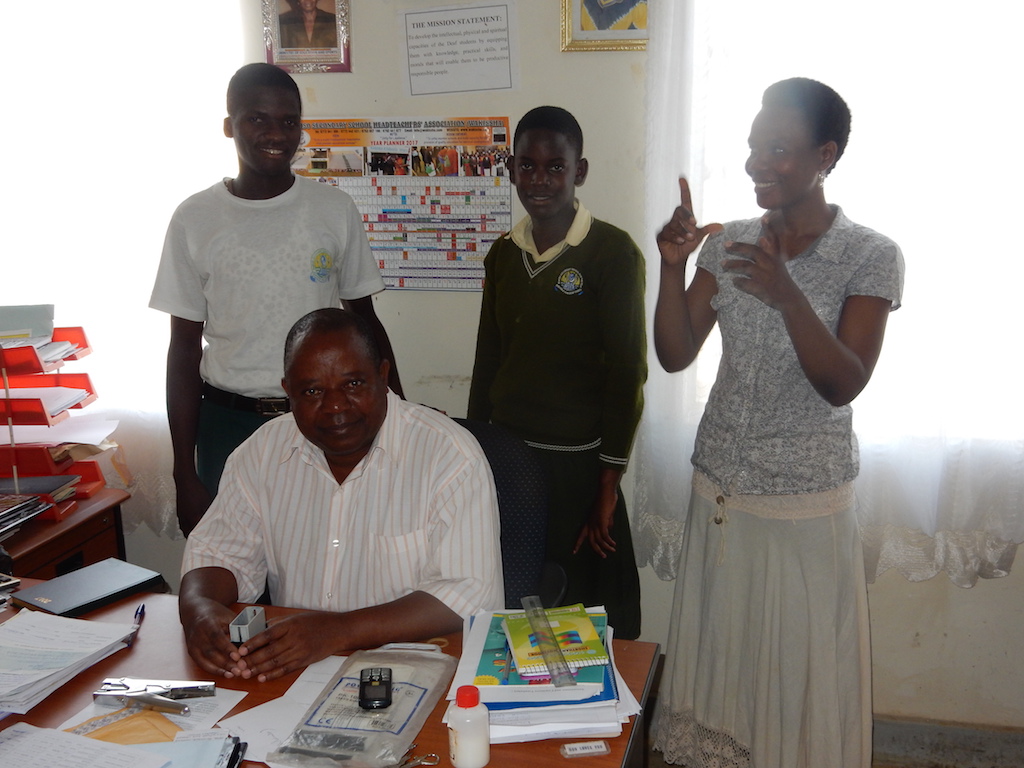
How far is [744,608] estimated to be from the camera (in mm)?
1954

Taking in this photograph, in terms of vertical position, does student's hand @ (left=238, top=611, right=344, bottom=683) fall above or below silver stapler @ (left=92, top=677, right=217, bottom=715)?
above

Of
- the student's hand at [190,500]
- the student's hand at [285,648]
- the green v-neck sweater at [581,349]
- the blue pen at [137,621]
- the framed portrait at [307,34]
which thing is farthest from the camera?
the framed portrait at [307,34]

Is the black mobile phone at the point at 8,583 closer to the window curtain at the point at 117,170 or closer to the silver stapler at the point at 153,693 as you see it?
the silver stapler at the point at 153,693

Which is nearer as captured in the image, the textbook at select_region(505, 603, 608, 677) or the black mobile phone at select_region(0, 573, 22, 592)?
the textbook at select_region(505, 603, 608, 677)

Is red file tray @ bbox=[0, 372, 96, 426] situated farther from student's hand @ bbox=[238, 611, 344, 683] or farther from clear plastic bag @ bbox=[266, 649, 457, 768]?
clear plastic bag @ bbox=[266, 649, 457, 768]

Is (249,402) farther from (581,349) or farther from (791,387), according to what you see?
(791,387)

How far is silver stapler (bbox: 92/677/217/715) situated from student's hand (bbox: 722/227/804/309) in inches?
47.9

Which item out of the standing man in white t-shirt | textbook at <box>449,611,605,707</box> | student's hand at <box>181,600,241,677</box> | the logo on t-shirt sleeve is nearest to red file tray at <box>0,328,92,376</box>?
the standing man in white t-shirt

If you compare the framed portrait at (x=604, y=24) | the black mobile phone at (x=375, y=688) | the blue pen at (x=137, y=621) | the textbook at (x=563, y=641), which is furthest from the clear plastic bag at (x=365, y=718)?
the framed portrait at (x=604, y=24)

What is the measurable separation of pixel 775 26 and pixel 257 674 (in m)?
2.10

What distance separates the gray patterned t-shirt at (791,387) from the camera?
5.85ft

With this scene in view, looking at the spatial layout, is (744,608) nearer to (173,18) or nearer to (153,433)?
(153,433)

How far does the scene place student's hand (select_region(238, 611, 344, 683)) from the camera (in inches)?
56.1

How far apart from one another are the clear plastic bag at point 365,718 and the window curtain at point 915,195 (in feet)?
4.63
